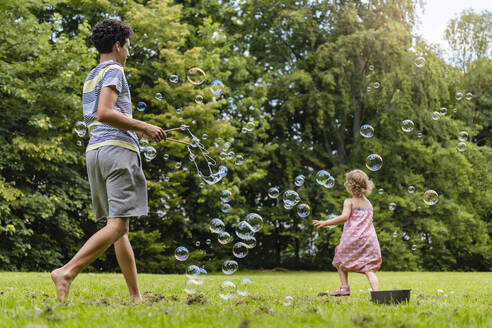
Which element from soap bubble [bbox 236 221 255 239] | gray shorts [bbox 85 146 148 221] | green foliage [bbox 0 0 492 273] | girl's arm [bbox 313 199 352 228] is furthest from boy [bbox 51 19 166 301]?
green foliage [bbox 0 0 492 273]

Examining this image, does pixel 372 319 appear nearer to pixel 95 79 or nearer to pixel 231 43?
pixel 95 79

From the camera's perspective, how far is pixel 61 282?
10.5ft

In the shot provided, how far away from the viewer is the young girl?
4848 millimetres

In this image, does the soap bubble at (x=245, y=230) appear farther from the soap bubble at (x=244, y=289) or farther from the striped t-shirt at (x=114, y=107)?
the striped t-shirt at (x=114, y=107)

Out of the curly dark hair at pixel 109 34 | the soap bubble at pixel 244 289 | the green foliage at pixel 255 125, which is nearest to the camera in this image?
the curly dark hair at pixel 109 34

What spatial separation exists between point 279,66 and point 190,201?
6.40 meters

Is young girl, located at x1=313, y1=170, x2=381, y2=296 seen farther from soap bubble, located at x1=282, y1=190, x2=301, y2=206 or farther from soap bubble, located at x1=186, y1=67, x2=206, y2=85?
soap bubble, located at x1=186, y1=67, x2=206, y2=85

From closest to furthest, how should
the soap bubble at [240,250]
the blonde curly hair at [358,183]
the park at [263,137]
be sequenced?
the blonde curly hair at [358,183]
the soap bubble at [240,250]
the park at [263,137]

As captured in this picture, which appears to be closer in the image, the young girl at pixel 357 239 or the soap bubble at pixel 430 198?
the young girl at pixel 357 239

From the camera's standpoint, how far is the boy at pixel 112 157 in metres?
3.20

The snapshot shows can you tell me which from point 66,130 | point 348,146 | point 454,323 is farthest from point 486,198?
point 454,323

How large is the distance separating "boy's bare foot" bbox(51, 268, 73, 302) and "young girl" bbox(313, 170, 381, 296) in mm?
2367

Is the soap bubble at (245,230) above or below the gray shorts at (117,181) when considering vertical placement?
below

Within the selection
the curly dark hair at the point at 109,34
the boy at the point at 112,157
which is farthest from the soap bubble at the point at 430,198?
the curly dark hair at the point at 109,34
